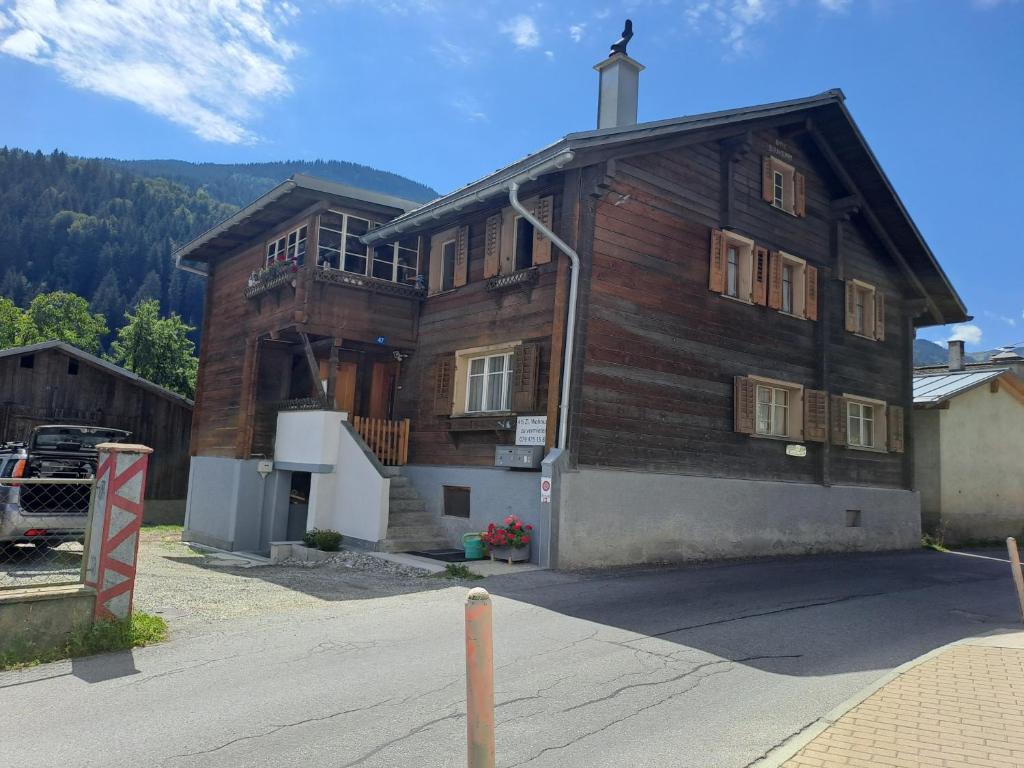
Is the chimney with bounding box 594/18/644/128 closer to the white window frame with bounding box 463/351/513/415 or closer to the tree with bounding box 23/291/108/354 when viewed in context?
the white window frame with bounding box 463/351/513/415

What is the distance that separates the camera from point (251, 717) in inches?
222

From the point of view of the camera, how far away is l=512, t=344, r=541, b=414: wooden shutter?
14359 mm

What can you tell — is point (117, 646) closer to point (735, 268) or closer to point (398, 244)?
point (398, 244)

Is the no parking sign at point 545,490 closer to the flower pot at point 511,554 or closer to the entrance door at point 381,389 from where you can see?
the flower pot at point 511,554

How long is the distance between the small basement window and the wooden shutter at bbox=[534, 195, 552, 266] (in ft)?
15.2

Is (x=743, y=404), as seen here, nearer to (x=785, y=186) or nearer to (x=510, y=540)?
(x=785, y=186)

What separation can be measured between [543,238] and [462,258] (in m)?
2.66

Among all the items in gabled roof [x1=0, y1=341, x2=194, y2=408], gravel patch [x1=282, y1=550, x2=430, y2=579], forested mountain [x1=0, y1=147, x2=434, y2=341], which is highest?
forested mountain [x1=0, y1=147, x2=434, y2=341]

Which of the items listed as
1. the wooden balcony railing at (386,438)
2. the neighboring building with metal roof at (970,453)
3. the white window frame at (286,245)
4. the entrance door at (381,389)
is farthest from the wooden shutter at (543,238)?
the neighboring building with metal roof at (970,453)

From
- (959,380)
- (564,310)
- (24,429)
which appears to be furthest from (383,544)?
(959,380)

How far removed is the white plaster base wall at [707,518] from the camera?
1360 cm

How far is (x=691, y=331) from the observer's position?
16.0m

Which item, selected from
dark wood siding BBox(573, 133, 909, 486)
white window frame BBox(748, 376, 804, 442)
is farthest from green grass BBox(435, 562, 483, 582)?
white window frame BBox(748, 376, 804, 442)

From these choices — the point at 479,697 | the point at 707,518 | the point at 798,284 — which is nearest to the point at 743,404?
the point at 707,518
